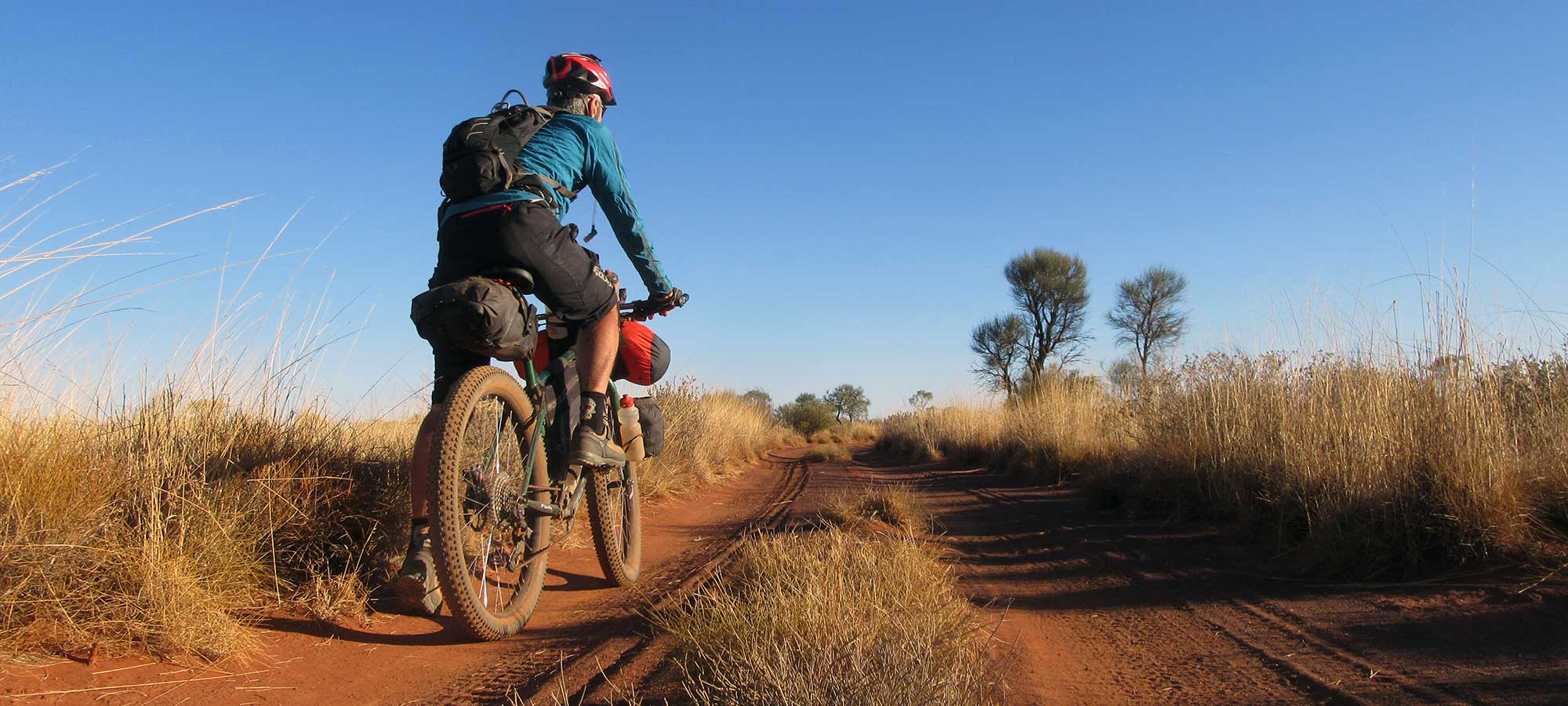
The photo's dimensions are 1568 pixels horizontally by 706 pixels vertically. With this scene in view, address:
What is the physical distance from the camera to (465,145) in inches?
96.0

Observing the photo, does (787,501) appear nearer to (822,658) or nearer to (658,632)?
(658,632)

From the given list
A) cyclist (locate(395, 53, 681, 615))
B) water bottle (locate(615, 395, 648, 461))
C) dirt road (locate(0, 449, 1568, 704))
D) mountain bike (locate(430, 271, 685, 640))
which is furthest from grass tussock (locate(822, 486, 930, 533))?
cyclist (locate(395, 53, 681, 615))

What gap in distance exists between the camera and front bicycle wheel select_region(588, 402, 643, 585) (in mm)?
3156

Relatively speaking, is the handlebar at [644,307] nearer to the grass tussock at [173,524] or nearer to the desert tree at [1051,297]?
the grass tussock at [173,524]

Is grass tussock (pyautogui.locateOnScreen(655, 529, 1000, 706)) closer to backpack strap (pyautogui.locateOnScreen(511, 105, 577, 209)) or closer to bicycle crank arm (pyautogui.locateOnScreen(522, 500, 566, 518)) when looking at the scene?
bicycle crank arm (pyautogui.locateOnScreen(522, 500, 566, 518))

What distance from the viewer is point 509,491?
253 centimetres

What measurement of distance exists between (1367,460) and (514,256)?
12.6 ft

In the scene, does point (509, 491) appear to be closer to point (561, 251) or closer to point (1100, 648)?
point (561, 251)

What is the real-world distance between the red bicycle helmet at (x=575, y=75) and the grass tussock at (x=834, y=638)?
6.68 feet

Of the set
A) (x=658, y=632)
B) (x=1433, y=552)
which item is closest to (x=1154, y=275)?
(x=1433, y=552)

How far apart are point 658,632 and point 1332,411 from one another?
3.91m

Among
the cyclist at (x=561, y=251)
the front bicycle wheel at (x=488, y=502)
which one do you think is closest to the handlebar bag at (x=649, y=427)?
the cyclist at (x=561, y=251)

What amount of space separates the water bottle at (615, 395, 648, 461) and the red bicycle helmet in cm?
132

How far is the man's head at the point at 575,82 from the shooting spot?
3.12 meters
